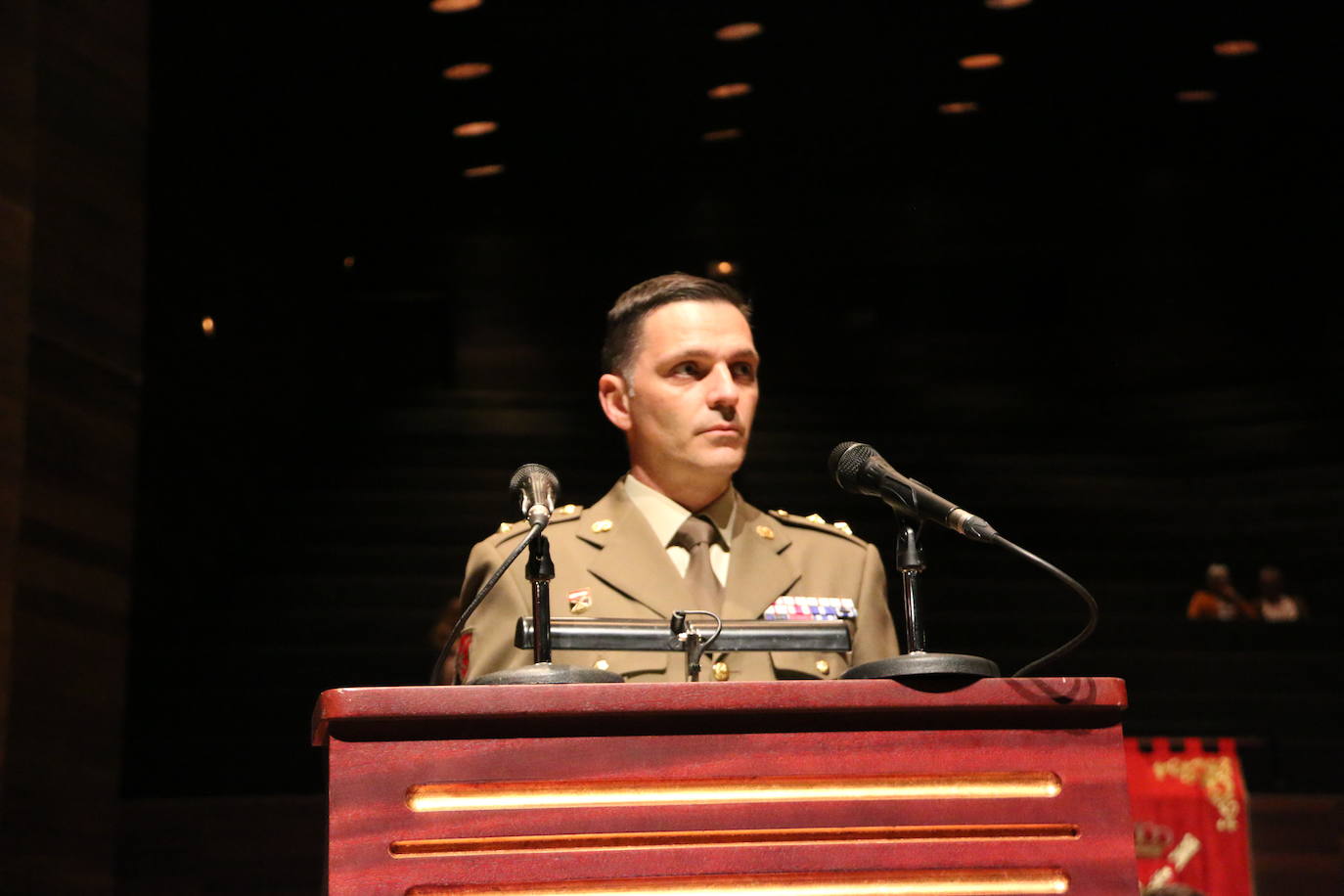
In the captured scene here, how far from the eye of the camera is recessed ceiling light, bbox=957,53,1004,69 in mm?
9453

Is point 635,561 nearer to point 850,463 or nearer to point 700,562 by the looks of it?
point 700,562

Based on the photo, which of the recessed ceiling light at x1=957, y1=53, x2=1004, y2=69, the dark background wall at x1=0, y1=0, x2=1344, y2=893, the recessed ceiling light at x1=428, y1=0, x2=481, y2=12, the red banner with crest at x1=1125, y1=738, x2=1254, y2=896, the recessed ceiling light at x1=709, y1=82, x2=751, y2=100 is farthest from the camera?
the recessed ceiling light at x1=709, y1=82, x2=751, y2=100

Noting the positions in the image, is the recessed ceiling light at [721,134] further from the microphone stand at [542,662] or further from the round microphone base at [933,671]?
the round microphone base at [933,671]

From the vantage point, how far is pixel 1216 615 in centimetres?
742

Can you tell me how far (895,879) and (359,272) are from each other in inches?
429

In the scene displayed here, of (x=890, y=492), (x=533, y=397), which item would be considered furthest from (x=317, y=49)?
(x=890, y=492)

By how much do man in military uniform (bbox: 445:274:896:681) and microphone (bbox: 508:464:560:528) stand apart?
38 centimetres

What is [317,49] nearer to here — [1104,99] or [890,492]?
[1104,99]

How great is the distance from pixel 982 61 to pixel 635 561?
26.7 ft

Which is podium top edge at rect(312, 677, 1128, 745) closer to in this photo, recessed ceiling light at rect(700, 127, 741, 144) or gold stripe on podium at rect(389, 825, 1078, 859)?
gold stripe on podium at rect(389, 825, 1078, 859)

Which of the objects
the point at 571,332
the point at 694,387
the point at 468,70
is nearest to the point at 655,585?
the point at 694,387

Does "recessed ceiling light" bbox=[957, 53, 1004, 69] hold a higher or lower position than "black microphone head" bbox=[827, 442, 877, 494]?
higher

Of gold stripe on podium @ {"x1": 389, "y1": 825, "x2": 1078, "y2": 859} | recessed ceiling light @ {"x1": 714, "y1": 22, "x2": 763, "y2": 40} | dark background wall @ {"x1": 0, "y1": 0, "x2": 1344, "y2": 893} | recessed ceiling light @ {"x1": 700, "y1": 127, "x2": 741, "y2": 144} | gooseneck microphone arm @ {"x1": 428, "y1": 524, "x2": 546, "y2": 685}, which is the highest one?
recessed ceiling light @ {"x1": 700, "y1": 127, "x2": 741, "y2": 144}

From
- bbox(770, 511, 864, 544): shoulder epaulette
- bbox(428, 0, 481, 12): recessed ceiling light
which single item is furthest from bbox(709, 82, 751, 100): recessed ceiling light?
bbox(770, 511, 864, 544): shoulder epaulette
